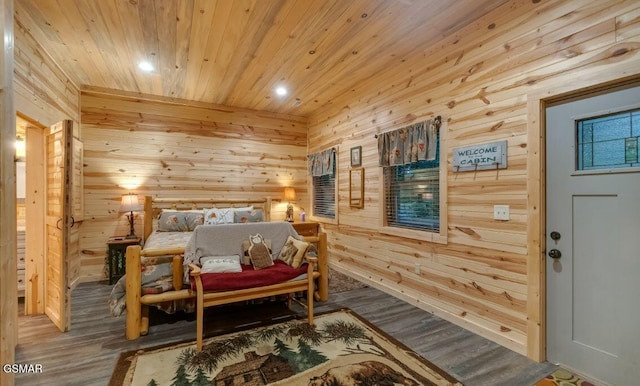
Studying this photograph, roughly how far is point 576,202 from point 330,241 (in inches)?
139

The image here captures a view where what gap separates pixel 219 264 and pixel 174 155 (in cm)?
295

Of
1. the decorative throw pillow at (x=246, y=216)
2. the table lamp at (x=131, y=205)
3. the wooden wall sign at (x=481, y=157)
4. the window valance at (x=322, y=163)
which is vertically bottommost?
the decorative throw pillow at (x=246, y=216)

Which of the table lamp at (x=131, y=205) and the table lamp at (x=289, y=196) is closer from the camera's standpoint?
the table lamp at (x=131, y=205)

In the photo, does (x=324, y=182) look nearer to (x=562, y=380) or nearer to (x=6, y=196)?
(x=562, y=380)

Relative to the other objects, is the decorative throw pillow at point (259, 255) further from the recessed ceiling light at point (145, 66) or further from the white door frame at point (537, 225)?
the recessed ceiling light at point (145, 66)

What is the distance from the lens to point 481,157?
8.44 feet

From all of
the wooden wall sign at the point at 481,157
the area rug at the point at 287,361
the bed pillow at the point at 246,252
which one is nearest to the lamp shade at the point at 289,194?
the bed pillow at the point at 246,252

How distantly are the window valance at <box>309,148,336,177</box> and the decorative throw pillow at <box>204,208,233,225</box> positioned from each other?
5.57 feet

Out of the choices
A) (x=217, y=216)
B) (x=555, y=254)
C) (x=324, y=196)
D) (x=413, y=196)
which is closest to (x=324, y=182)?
(x=324, y=196)

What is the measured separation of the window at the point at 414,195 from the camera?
3.15 m

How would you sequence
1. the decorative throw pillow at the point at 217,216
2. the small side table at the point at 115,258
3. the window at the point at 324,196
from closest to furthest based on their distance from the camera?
the small side table at the point at 115,258, the decorative throw pillow at the point at 217,216, the window at the point at 324,196

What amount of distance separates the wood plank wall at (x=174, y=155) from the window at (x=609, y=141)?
14.5ft

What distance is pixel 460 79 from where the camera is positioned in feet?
9.11
